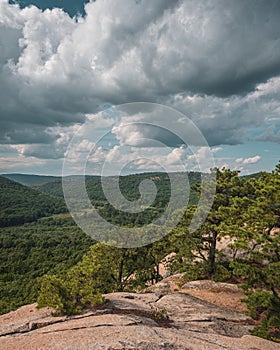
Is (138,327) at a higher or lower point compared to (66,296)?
higher

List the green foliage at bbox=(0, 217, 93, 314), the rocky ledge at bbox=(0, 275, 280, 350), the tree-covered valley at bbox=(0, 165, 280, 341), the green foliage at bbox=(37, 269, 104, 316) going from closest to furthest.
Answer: the rocky ledge at bbox=(0, 275, 280, 350)
the green foliage at bbox=(37, 269, 104, 316)
the tree-covered valley at bbox=(0, 165, 280, 341)
the green foliage at bbox=(0, 217, 93, 314)

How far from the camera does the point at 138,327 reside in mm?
9445

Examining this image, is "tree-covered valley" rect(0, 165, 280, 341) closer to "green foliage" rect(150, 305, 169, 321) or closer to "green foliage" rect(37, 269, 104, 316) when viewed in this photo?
"green foliage" rect(37, 269, 104, 316)

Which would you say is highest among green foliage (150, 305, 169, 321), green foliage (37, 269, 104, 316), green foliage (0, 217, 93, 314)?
green foliage (37, 269, 104, 316)

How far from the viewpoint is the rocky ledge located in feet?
26.9

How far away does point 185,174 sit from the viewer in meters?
20.2

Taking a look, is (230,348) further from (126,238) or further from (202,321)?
(126,238)

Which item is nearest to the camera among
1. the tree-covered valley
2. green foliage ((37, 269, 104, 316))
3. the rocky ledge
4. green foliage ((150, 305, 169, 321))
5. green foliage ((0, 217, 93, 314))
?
the rocky ledge

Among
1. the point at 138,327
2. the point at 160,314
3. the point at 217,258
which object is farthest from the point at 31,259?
the point at 138,327

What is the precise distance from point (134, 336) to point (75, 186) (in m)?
11.9

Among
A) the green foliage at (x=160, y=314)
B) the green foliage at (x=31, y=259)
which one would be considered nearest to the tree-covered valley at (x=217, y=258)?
the green foliage at (x=160, y=314)

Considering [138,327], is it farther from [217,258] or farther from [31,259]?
[31,259]

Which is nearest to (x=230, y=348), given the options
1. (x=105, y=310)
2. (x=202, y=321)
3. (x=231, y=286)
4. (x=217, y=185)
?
(x=202, y=321)

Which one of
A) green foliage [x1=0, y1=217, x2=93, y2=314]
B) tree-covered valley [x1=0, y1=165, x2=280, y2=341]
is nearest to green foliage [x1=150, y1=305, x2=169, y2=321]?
tree-covered valley [x1=0, y1=165, x2=280, y2=341]
